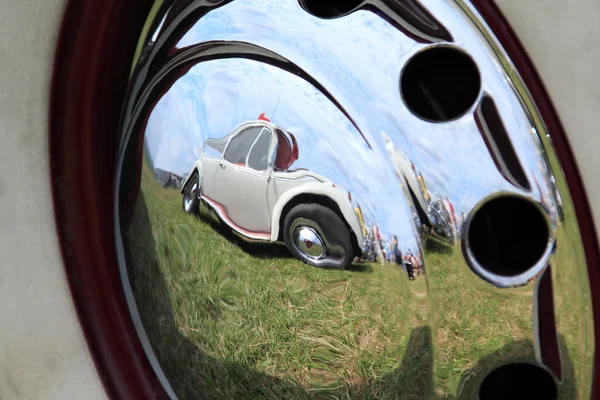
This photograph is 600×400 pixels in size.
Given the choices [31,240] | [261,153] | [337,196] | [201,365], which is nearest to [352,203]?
[337,196]

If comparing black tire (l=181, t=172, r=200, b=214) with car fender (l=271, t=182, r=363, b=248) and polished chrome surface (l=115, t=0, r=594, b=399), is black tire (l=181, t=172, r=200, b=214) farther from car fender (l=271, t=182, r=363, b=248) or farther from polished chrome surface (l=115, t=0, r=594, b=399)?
car fender (l=271, t=182, r=363, b=248)

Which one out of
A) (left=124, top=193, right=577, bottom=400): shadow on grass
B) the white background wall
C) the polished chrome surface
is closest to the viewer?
the polished chrome surface

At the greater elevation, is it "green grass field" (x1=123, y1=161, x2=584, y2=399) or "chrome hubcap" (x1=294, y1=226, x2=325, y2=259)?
"chrome hubcap" (x1=294, y1=226, x2=325, y2=259)

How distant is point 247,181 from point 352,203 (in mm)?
143

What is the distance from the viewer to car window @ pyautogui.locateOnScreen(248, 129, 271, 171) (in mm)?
693

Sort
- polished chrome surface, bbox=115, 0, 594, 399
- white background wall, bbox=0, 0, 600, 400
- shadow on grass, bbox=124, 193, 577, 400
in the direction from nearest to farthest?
1. polished chrome surface, bbox=115, 0, 594, 399
2. shadow on grass, bbox=124, 193, 577, 400
3. white background wall, bbox=0, 0, 600, 400

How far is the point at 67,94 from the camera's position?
2.75 feet

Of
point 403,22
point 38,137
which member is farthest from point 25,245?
point 403,22

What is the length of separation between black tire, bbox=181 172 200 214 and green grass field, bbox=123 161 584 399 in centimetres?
1

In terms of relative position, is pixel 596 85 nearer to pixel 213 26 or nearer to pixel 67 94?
pixel 213 26

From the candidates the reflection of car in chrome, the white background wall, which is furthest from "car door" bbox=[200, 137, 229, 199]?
the white background wall

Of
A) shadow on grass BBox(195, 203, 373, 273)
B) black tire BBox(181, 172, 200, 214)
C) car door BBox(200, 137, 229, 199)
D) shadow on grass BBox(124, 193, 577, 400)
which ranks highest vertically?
car door BBox(200, 137, 229, 199)

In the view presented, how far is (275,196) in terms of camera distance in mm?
707

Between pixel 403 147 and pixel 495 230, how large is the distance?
14cm
